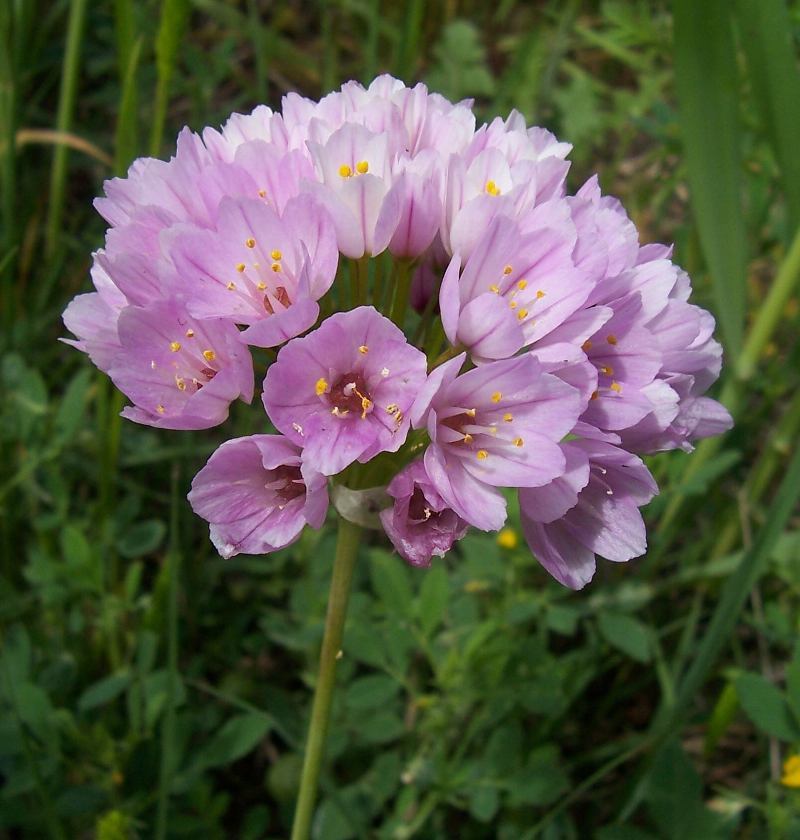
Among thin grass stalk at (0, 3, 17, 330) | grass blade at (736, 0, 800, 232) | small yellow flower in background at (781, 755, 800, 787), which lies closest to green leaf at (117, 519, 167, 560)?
thin grass stalk at (0, 3, 17, 330)

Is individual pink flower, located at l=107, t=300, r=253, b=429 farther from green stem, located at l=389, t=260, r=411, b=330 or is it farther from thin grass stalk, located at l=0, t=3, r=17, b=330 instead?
thin grass stalk, located at l=0, t=3, r=17, b=330

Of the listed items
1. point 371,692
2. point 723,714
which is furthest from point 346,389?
point 723,714

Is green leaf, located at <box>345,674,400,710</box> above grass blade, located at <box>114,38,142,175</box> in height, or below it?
below

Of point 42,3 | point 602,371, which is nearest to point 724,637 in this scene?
point 602,371

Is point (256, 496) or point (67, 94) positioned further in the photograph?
point (67, 94)

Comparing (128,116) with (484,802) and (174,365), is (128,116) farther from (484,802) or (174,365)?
(484,802)

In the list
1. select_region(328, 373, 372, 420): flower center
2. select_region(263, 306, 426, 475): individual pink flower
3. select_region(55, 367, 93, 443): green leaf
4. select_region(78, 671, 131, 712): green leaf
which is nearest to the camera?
select_region(263, 306, 426, 475): individual pink flower
